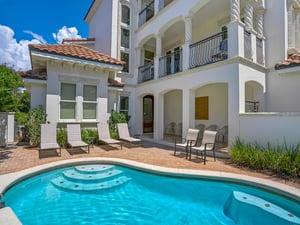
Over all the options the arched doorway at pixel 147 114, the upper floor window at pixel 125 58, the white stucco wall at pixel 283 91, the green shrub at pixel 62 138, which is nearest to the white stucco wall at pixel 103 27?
the upper floor window at pixel 125 58

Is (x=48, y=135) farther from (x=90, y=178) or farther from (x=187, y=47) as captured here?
(x=187, y=47)

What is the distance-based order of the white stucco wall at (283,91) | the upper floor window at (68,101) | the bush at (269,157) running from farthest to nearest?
the upper floor window at (68,101)
the white stucco wall at (283,91)
the bush at (269,157)

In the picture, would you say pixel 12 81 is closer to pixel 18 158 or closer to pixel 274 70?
pixel 18 158

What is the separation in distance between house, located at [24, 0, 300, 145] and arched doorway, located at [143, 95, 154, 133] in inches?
3.9

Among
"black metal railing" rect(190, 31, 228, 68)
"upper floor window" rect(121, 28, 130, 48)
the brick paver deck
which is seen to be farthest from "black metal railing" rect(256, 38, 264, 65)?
"upper floor window" rect(121, 28, 130, 48)

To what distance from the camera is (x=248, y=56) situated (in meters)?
9.77

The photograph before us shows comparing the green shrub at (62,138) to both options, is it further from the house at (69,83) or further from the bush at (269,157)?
the bush at (269,157)

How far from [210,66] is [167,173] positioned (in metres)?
6.24

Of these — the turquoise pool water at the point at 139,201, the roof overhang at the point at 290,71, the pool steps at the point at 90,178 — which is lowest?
the turquoise pool water at the point at 139,201

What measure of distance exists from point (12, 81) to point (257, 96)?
14602mm

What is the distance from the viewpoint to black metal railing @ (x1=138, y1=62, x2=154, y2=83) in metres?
15.9

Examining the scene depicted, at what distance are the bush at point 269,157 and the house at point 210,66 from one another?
0.34 metres

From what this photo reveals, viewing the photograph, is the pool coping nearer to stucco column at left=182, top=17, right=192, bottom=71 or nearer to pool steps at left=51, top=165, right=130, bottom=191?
pool steps at left=51, top=165, right=130, bottom=191

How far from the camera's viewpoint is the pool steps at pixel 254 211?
4.61 metres
